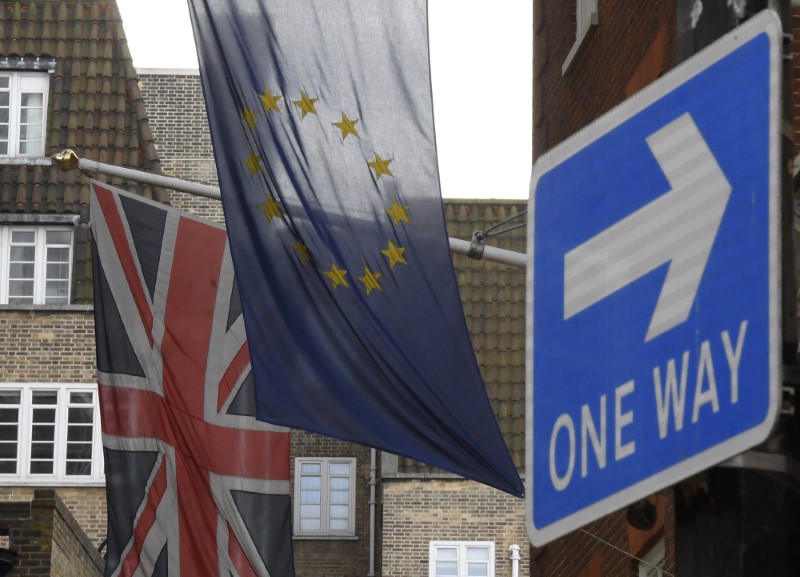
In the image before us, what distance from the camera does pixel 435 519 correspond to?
36.7m

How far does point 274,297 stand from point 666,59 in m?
4.65

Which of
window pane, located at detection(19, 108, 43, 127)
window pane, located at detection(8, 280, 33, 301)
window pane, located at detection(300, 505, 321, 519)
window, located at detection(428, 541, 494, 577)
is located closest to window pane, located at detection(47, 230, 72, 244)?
window pane, located at detection(8, 280, 33, 301)

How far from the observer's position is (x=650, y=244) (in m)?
2.99

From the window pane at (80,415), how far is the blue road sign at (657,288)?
102 feet

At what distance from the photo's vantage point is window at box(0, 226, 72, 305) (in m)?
34.0

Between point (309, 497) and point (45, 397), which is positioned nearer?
point (45, 397)

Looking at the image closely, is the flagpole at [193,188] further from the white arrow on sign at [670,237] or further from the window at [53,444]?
the window at [53,444]

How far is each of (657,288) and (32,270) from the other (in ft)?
105

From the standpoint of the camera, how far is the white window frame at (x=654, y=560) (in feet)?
39.8

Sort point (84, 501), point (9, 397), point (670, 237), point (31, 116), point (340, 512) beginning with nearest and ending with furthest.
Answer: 1. point (670, 237)
2. point (84, 501)
3. point (9, 397)
4. point (31, 116)
5. point (340, 512)

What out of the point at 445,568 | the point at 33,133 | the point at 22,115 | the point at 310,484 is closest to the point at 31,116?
the point at 22,115

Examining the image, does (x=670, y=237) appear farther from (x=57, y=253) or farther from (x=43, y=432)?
(x=57, y=253)

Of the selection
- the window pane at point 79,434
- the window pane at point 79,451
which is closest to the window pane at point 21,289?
the window pane at point 79,434

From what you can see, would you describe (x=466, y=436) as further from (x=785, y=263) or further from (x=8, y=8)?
(x=8, y=8)
